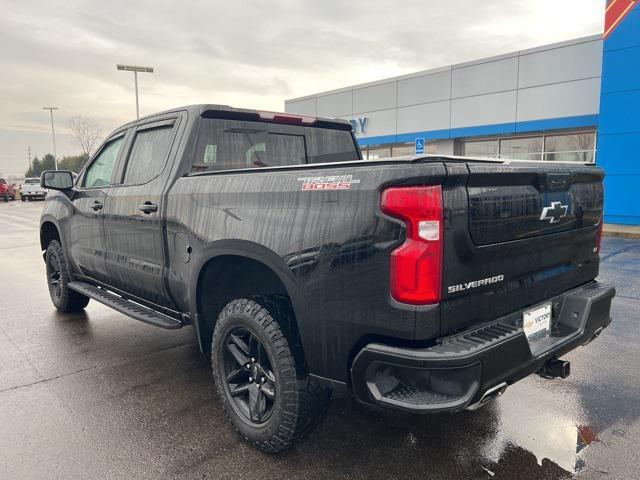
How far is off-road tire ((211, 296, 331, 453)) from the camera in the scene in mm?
2480

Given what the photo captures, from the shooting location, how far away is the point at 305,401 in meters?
2.50

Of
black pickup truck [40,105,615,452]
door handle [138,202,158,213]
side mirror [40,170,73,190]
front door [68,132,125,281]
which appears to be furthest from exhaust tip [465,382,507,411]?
side mirror [40,170,73,190]

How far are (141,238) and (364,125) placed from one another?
2040cm

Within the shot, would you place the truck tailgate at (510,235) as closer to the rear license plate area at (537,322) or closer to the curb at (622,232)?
the rear license plate area at (537,322)

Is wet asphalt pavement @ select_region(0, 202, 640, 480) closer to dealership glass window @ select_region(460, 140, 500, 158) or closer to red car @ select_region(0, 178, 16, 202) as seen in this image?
dealership glass window @ select_region(460, 140, 500, 158)

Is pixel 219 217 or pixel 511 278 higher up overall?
pixel 219 217

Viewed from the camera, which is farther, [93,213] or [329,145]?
[93,213]

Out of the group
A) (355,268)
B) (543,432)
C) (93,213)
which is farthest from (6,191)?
(543,432)

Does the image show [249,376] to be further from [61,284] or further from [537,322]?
[61,284]

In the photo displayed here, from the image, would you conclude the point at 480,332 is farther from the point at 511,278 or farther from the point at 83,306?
the point at 83,306

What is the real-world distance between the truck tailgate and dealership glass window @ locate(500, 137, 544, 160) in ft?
54.0

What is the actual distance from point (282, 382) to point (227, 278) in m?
0.93

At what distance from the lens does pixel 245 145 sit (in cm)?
367

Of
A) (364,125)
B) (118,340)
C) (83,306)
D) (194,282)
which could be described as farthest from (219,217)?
(364,125)
